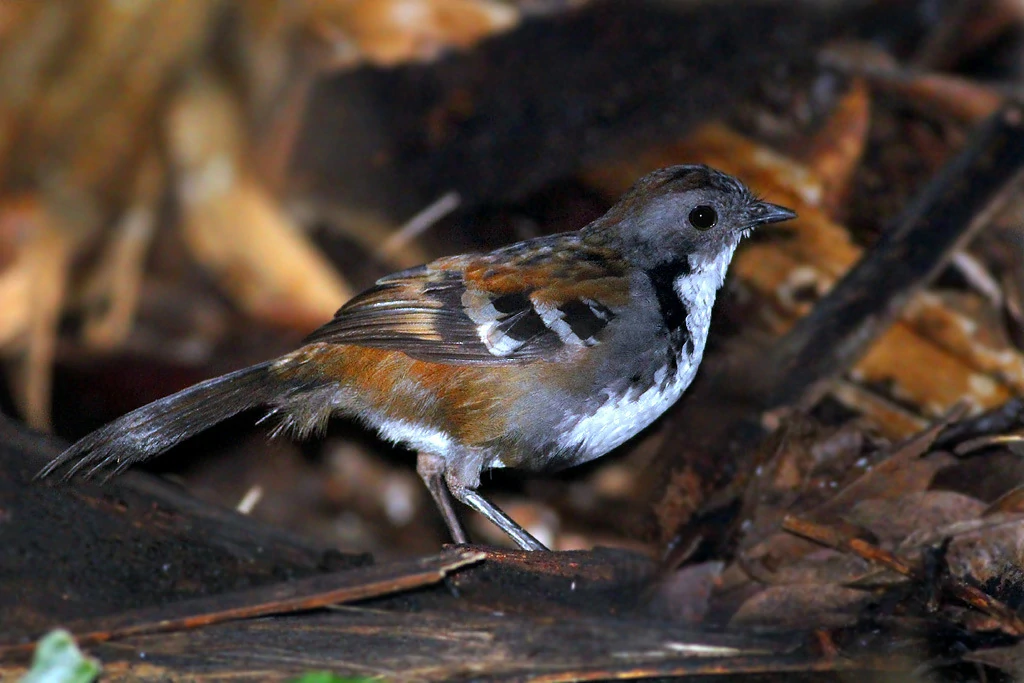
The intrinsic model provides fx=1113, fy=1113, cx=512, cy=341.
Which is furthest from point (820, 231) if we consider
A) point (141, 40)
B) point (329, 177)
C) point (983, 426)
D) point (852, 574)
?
point (141, 40)

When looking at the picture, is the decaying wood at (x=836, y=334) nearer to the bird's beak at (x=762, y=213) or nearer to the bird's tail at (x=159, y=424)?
the bird's beak at (x=762, y=213)

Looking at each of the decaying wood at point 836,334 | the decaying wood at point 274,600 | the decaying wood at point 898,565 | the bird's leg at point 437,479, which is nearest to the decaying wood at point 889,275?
the decaying wood at point 836,334

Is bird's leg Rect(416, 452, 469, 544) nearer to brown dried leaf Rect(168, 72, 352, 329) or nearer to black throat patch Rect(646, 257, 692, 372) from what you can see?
black throat patch Rect(646, 257, 692, 372)

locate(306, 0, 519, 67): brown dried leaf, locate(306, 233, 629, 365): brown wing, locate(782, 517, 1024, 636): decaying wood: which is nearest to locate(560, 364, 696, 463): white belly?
locate(306, 233, 629, 365): brown wing

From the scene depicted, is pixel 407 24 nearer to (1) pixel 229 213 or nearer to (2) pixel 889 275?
(1) pixel 229 213

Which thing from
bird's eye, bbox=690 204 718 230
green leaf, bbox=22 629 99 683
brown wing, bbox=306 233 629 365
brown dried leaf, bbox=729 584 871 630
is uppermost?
bird's eye, bbox=690 204 718 230

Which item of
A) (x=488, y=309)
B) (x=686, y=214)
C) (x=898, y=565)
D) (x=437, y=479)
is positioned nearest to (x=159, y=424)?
(x=437, y=479)
